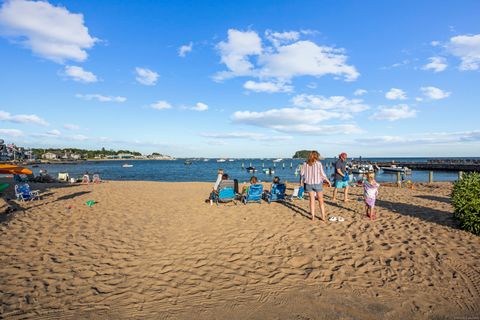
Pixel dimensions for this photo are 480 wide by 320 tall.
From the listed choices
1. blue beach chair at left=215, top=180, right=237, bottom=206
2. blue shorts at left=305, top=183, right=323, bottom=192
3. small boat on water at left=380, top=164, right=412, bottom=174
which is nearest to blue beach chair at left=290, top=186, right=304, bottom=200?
blue beach chair at left=215, top=180, right=237, bottom=206

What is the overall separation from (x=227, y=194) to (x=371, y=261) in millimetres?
6904

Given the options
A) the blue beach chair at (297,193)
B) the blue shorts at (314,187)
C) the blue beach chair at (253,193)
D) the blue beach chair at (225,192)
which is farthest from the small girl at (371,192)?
the blue beach chair at (225,192)

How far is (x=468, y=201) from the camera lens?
21.9 ft

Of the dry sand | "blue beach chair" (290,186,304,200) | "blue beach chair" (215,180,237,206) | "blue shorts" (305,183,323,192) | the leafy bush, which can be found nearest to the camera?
the dry sand

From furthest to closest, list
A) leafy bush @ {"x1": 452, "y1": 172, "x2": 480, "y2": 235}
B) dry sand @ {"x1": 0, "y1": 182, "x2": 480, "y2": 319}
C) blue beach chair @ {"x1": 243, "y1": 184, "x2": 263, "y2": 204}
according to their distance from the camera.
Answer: blue beach chair @ {"x1": 243, "y1": 184, "x2": 263, "y2": 204} < leafy bush @ {"x1": 452, "y1": 172, "x2": 480, "y2": 235} < dry sand @ {"x1": 0, "y1": 182, "x2": 480, "y2": 319}

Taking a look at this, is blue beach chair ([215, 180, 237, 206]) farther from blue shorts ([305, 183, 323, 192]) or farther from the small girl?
the small girl

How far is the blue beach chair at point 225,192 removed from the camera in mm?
11250

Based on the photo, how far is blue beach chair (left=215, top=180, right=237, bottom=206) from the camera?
1125cm

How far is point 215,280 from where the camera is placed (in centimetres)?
464

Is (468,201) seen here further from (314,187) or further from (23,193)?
(23,193)

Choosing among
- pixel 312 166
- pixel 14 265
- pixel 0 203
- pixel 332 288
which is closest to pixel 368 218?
pixel 312 166

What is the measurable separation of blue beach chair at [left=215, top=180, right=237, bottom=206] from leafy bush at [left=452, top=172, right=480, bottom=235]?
755 cm

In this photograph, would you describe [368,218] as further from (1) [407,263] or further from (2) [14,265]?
(2) [14,265]

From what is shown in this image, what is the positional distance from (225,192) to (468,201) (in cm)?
800
